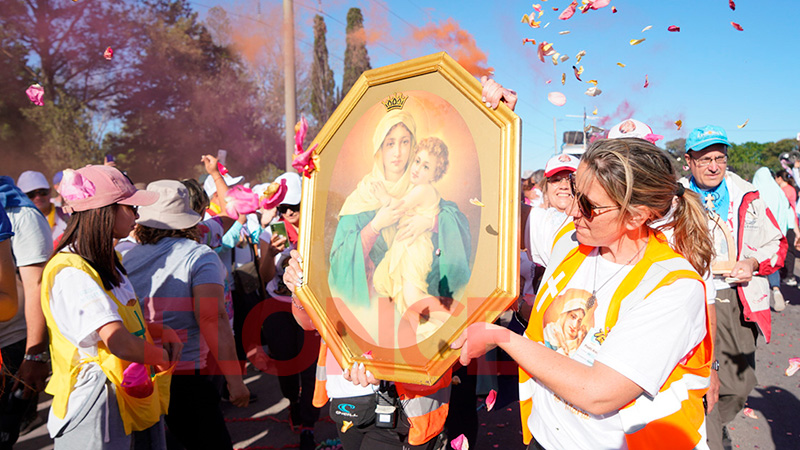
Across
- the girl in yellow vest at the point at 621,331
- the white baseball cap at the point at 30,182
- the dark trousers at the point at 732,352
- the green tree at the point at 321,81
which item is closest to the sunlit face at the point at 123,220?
the girl in yellow vest at the point at 621,331

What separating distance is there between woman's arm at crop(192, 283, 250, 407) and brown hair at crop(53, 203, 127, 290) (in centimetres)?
56

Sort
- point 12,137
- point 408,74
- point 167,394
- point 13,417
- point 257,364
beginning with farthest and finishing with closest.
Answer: point 12,137 → point 257,364 → point 13,417 → point 167,394 → point 408,74

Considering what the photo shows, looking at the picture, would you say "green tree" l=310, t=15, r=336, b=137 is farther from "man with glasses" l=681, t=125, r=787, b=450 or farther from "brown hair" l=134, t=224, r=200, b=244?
"man with glasses" l=681, t=125, r=787, b=450

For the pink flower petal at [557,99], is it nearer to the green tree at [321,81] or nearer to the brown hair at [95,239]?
the brown hair at [95,239]

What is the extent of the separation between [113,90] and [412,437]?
55.7ft

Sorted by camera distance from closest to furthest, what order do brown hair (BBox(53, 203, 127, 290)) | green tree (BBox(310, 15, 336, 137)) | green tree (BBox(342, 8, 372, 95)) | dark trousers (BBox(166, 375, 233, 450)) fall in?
brown hair (BBox(53, 203, 127, 290)) < dark trousers (BBox(166, 375, 233, 450)) < green tree (BBox(310, 15, 336, 137)) < green tree (BBox(342, 8, 372, 95))

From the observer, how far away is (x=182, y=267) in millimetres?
2748

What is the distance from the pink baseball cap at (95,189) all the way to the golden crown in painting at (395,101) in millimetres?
1345

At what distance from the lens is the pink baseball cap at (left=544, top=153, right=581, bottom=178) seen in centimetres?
317

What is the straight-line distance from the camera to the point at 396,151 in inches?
72.3

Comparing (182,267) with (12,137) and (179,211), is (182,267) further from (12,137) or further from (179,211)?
(12,137)

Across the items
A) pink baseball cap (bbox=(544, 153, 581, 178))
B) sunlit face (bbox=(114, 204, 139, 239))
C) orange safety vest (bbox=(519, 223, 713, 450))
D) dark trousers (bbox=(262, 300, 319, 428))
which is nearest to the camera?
orange safety vest (bbox=(519, 223, 713, 450))

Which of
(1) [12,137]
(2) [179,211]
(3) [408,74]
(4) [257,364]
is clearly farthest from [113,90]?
(3) [408,74]

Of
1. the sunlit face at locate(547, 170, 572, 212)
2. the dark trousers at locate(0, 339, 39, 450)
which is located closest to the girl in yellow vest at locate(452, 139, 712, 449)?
the sunlit face at locate(547, 170, 572, 212)
